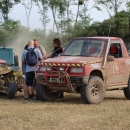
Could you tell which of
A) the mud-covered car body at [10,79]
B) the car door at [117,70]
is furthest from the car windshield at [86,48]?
the mud-covered car body at [10,79]

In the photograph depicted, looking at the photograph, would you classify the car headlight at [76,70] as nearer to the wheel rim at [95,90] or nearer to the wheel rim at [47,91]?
the wheel rim at [95,90]

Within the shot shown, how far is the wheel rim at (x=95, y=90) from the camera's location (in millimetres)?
11227

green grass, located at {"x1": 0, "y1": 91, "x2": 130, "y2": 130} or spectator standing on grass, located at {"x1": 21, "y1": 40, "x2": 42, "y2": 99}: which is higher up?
spectator standing on grass, located at {"x1": 21, "y1": 40, "x2": 42, "y2": 99}

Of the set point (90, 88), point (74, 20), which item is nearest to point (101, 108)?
point (90, 88)

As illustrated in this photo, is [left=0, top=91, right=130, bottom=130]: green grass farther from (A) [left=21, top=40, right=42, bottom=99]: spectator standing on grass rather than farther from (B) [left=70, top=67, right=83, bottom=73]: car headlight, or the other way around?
(B) [left=70, top=67, right=83, bottom=73]: car headlight

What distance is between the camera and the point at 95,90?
1133 centimetres

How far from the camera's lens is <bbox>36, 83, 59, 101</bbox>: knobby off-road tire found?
11719mm

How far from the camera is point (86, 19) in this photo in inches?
1719

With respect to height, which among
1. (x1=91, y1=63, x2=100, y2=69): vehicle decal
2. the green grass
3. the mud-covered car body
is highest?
(x1=91, y1=63, x2=100, y2=69): vehicle decal

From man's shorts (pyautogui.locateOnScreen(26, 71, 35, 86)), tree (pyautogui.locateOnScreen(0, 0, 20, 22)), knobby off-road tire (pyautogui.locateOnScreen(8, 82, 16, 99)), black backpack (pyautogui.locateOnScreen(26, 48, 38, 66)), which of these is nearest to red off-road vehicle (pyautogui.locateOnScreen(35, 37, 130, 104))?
black backpack (pyautogui.locateOnScreen(26, 48, 38, 66))

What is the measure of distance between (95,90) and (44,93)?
1.35 m

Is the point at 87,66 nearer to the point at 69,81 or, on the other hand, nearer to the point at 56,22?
the point at 69,81

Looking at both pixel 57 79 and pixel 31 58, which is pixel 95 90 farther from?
pixel 31 58

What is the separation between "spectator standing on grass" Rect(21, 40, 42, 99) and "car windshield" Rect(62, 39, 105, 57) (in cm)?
71
